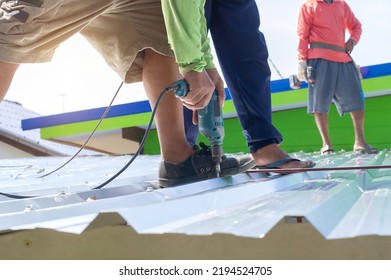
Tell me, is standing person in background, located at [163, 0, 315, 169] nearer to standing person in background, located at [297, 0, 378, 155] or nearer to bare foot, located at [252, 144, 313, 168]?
bare foot, located at [252, 144, 313, 168]

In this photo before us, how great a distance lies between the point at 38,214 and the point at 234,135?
5.90 meters

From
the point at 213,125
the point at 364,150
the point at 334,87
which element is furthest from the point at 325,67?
the point at 213,125

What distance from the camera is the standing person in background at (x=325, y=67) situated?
4.74m

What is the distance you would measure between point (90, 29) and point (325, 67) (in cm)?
307

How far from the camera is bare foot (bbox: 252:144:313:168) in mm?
2252

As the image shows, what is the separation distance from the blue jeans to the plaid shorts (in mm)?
2344

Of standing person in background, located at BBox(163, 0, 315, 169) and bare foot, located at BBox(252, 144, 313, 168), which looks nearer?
bare foot, located at BBox(252, 144, 313, 168)

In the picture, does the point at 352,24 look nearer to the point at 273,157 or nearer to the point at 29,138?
the point at 273,157

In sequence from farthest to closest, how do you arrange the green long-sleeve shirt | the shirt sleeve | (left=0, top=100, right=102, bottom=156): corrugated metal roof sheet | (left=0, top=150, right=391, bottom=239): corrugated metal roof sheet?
(left=0, top=100, right=102, bottom=156): corrugated metal roof sheet → the shirt sleeve → the green long-sleeve shirt → (left=0, top=150, right=391, bottom=239): corrugated metal roof sheet

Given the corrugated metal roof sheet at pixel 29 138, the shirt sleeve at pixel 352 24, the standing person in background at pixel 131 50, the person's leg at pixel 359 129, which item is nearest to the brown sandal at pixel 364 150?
the person's leg at pixel 359 129

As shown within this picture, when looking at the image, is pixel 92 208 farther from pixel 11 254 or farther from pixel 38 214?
pixel 11 254

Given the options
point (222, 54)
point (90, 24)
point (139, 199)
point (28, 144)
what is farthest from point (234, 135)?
point (139, 199)

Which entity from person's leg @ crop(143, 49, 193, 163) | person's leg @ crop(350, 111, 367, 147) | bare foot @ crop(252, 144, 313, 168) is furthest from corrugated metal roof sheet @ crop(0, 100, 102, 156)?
person's leg @ crop(143, 49, 193, 163)

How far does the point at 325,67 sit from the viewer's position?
4.75 metres
